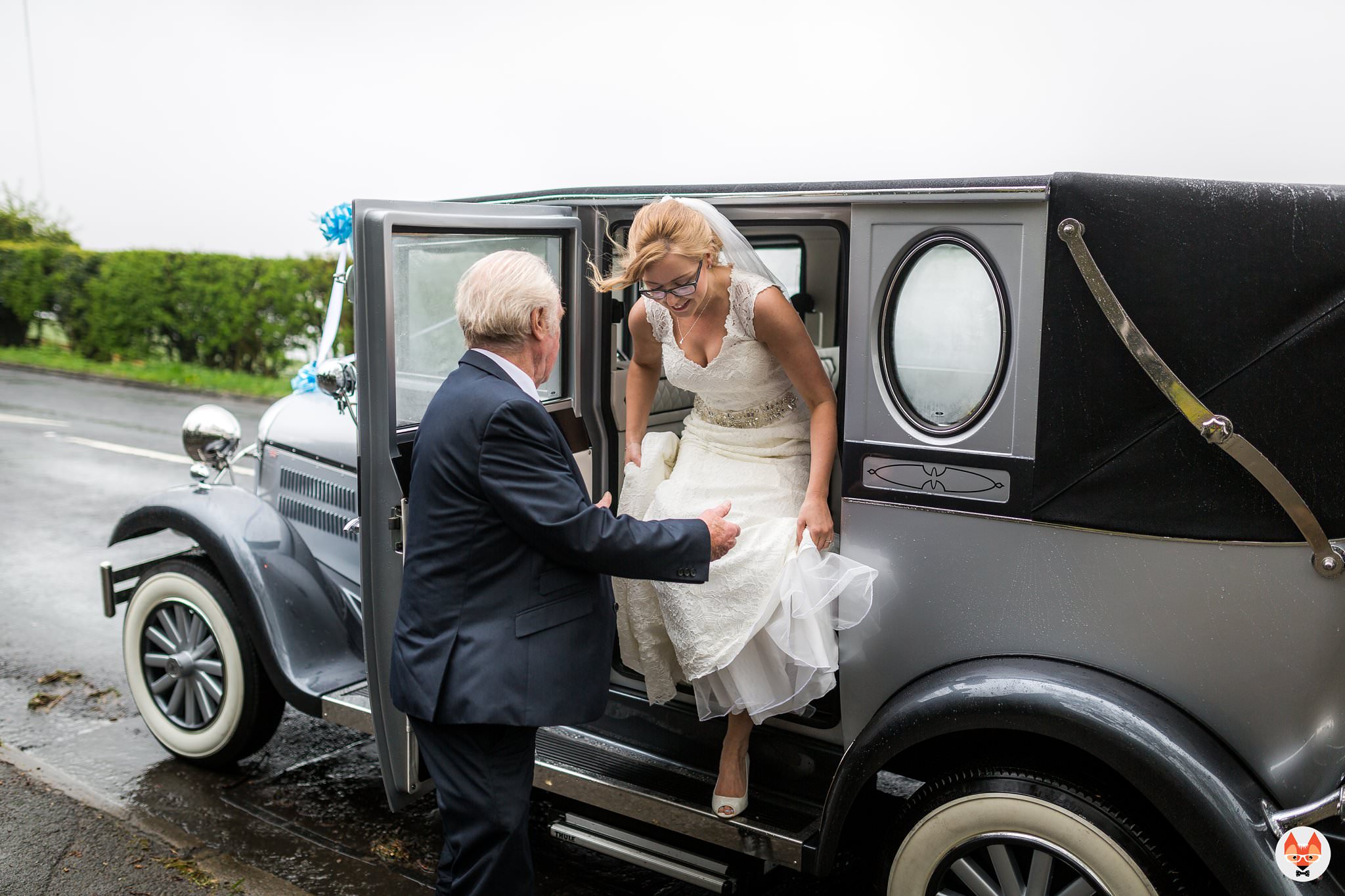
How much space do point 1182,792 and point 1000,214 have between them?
54.0 inches

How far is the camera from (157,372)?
1454 cm

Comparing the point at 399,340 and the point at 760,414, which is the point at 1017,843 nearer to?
the point at 760,414

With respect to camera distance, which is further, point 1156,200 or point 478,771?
point 478,771

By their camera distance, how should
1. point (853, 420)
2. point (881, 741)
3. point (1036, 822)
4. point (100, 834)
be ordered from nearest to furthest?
point (1036, 822), point (881, 741), point (853, 420), point (100, 834)

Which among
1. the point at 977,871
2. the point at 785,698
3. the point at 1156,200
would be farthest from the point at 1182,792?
the point at 1156,200

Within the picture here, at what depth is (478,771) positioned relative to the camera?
2.65 metres

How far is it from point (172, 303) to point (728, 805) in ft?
46.0

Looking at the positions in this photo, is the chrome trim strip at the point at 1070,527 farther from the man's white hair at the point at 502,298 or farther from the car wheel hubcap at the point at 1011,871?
the man's white hair at the point at 502,298

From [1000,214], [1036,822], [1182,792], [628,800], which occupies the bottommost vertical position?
[628,800]

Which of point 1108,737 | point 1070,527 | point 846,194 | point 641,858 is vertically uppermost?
point 846,194

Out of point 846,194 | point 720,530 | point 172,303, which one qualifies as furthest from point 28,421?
point 846,194

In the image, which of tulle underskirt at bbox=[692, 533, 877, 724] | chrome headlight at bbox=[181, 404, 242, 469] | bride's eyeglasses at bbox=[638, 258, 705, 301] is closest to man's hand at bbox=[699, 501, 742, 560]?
tulle underskirt at bbox=[692, 533, 877, 724]

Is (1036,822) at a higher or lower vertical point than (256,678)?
higher

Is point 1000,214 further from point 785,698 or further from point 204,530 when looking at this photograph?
point 204,530
